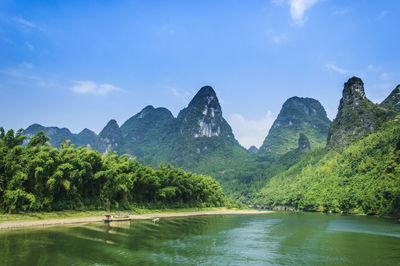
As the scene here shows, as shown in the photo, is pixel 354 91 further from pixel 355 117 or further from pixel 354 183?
pixel 354 183

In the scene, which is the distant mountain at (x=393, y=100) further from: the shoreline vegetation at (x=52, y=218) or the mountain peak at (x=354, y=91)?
the shoreline vegetation at (x=52, y=218)

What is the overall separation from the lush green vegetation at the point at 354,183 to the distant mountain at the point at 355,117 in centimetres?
779

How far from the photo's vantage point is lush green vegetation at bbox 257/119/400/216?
55.6 m

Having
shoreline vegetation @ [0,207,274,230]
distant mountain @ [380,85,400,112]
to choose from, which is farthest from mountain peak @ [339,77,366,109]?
shoreline vegetation @ [0,207,274,230]

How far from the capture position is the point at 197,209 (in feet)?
201

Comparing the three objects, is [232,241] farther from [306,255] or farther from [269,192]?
[269,192]

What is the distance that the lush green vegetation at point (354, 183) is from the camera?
182 feet

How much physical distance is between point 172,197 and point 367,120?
91.3m

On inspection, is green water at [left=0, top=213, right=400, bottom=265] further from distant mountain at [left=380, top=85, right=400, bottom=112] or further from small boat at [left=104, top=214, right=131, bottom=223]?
distant mountain at [left=380, top=85, right=400, bottom=112]

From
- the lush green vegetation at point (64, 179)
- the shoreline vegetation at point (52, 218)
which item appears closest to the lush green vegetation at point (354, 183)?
the lush green vegetation at point (64, 179)

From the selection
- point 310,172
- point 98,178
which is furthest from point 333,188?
point 98,178

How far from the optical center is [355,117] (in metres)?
116

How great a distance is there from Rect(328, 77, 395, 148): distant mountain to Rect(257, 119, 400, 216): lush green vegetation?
25.5ft

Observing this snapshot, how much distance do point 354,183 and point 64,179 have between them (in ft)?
233
